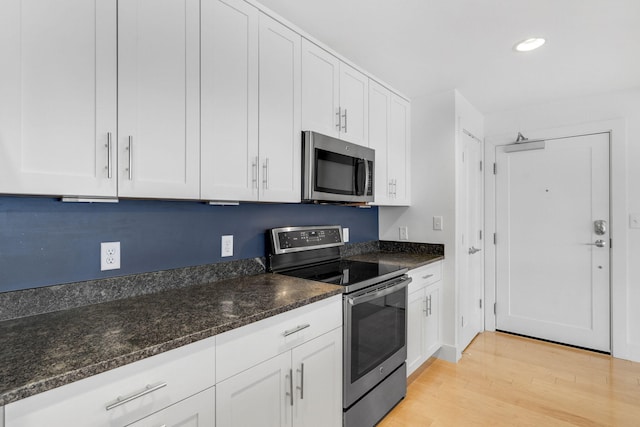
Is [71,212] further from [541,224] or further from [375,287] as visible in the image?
[541,224]

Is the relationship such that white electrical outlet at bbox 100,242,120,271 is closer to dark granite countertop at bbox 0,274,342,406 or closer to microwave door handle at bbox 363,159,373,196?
dark granite countertop at bbox 0,274,342,406

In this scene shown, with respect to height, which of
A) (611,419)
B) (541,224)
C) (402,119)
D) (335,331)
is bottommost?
(611,419)

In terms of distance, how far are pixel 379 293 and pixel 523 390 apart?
4.80 feet

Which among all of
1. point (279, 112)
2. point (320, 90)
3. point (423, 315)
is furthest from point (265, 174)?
point (423, 315)

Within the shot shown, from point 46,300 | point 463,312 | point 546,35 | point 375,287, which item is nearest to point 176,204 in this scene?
point 46,300

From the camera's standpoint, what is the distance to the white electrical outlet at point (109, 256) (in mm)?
1358

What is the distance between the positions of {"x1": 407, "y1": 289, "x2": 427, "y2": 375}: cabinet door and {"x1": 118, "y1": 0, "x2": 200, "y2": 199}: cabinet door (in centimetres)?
173

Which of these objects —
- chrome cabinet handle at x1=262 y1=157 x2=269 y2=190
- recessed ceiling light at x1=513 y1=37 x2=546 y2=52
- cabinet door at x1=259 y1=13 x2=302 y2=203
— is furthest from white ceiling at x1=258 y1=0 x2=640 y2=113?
chrome cabinet handle at x1=262 y1=157 x2=269 y2=190

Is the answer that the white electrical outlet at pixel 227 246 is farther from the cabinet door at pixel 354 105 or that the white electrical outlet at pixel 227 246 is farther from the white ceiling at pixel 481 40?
the white ceiling at pixel 481 40

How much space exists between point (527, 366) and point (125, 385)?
3010 mm

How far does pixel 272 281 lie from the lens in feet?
5.74

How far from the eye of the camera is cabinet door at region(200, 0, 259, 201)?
1.44 meters

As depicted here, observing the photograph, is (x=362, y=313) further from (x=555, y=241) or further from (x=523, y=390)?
(x=555, y=241)

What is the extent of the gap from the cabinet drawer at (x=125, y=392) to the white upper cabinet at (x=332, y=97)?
4.52 ft
